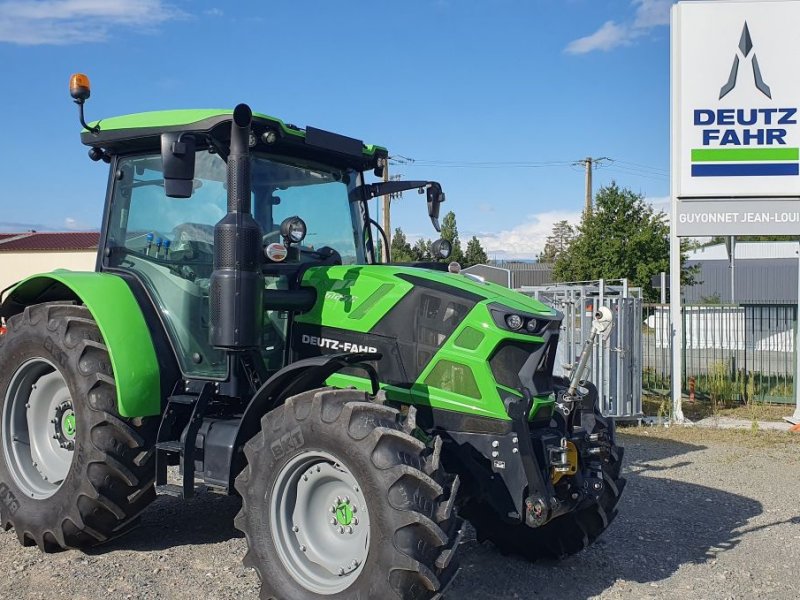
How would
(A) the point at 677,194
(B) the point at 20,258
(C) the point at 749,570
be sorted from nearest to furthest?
(C) the point at 749,570 → (A) the point at 677,194 → (B) the point at 20,258

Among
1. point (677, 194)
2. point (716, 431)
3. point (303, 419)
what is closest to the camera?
point (303, 419)

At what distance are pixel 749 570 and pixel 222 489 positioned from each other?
338cm

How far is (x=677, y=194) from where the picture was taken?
11.9 meters

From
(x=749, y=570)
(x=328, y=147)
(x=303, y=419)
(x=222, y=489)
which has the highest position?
(x=328, y=147)

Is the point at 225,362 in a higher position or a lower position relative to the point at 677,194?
lower

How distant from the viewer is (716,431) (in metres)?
11.0

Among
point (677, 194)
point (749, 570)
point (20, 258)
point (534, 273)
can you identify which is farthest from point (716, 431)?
point (534, 273)

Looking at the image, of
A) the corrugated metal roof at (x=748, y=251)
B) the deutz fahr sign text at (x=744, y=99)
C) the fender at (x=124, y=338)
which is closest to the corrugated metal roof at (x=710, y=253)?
the corrugated metal roof at (x=748, y=251)

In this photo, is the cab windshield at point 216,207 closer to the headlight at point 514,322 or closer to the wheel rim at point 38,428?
the wheel rim at point 38,428

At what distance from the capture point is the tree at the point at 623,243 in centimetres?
2930

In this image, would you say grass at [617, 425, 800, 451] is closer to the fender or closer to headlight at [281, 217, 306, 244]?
headlight at [281, 217, 306, 244]

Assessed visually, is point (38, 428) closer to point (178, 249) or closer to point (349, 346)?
point (178, 249)

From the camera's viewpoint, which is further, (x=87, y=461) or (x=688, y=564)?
(x=688, y=564)

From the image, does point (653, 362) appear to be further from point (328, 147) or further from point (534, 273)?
point (534, 273)
